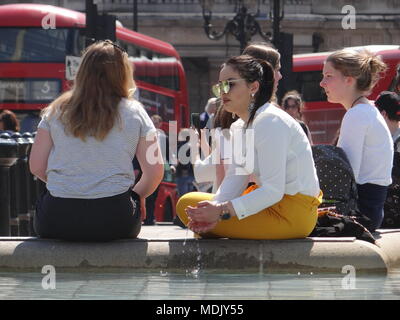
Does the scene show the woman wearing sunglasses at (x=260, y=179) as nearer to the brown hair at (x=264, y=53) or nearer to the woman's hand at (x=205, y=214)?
the woman's hand at (x=205, y=214)

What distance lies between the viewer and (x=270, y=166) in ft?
19.2

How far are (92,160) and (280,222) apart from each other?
3.05 ft

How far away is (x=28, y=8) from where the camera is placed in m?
21.2

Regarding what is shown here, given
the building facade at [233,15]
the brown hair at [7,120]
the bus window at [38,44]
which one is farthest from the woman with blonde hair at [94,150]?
the building facade at [233,15]

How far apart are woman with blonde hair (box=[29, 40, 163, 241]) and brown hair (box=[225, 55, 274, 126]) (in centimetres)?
51

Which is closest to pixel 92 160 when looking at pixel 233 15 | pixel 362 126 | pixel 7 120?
pixel 362 126

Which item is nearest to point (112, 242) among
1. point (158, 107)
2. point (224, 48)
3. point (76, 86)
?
point (76, 86)

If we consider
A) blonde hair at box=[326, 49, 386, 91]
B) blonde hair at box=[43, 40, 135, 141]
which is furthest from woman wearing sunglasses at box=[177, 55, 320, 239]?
blonde hair at box=[326, 49, 386, 91]

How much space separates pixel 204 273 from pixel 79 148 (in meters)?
0.84

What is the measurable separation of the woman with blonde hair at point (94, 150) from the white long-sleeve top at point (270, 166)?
0.46m

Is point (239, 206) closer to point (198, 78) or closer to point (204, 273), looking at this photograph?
point (204, 273)

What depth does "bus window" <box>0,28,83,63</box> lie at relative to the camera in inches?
808

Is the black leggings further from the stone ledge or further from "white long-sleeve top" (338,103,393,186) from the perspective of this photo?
"white long-sleeve top" (338,103,393,186)

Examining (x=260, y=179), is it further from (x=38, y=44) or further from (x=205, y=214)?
(x=38, y=44)
